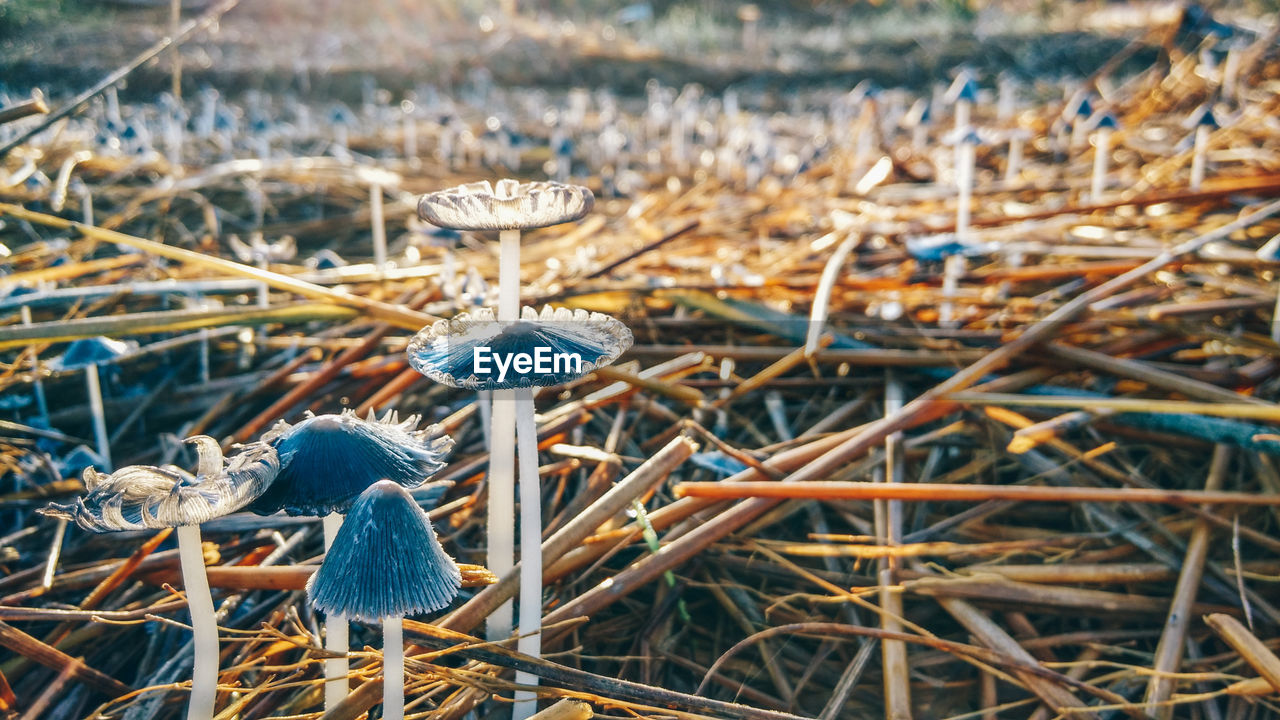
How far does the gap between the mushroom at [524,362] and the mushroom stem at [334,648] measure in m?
0.28

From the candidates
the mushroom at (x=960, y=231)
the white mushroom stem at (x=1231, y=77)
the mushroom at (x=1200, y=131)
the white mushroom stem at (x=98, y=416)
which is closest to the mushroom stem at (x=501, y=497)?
the white mushroom stem at (x=98, y=416)

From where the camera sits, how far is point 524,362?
1233mm

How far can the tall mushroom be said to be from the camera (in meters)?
1.24

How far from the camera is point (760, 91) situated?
13688mm

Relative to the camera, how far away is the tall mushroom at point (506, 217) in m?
1.24

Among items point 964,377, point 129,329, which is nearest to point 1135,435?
point 964,377

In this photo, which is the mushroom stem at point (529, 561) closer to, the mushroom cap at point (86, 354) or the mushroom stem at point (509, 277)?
the mushroom stem at point (509, 277)

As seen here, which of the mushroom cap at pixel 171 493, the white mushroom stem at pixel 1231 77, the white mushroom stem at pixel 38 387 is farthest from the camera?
the white mushroom stem at pixel 1231 77

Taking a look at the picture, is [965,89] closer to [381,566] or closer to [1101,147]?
[1101,147]

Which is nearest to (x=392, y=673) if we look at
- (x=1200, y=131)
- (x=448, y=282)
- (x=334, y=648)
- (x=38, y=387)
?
(x=334, y=648)

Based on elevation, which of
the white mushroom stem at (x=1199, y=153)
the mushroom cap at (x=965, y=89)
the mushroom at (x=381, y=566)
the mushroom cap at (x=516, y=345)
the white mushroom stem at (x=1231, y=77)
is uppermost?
the white mushroom stem at (x=1231, y=77)

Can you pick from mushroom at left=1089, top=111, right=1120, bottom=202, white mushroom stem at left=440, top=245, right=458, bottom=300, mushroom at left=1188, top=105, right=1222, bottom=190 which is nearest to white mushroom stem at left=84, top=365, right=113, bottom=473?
white mushroom stem at left=440, top=245, right=458, bottom=300

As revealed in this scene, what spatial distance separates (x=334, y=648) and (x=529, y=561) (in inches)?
13.5

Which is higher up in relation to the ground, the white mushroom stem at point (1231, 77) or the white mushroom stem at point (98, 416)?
the white mushroom stem at point (1231, 77)
